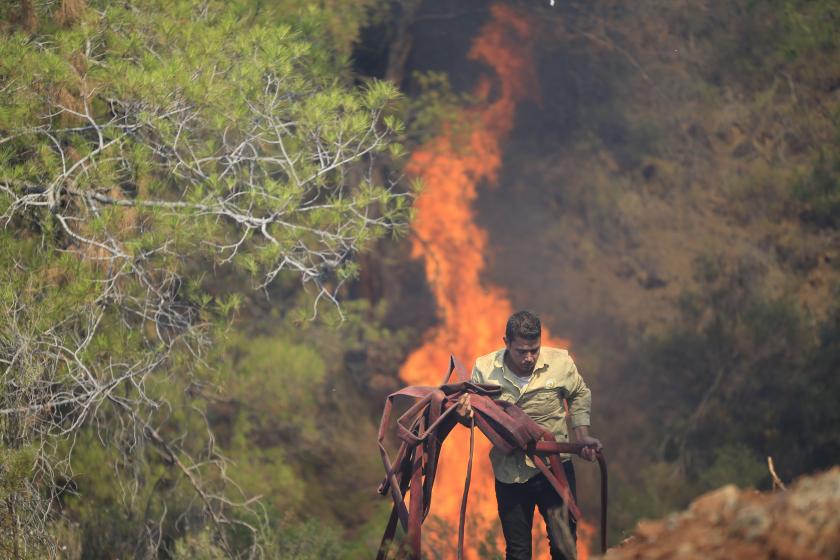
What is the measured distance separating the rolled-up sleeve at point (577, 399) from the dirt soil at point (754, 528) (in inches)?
64.2

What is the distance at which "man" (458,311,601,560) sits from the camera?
6434 mm

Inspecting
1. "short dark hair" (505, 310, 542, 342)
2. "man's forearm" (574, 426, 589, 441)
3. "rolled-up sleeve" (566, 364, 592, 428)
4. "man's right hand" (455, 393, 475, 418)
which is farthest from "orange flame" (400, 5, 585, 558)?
"man's right hand" (455, 393, 475, 418)

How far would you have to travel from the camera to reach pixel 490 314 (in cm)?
1700

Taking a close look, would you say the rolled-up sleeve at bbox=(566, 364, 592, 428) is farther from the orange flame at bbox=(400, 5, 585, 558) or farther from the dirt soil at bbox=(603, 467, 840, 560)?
the orange flame at bbox=(400, 5, 585, 558)

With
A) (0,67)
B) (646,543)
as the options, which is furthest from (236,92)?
(646,543)

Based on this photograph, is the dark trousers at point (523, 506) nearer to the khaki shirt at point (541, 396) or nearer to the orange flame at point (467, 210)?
the khaki shirt at point (541, 396)

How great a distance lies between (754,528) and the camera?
4.31 metres

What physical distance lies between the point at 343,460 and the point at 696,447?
5220mm

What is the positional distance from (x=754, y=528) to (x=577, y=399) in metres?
2.41

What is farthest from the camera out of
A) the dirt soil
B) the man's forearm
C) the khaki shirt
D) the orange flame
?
the orange flame

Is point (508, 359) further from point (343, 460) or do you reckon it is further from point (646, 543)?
point (343, 460)

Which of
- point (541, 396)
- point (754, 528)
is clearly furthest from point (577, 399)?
point (754, 528)

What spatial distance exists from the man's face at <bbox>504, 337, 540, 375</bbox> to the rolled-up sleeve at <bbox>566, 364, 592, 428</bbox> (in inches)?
11.2

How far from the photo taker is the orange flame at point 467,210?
54.7ft
